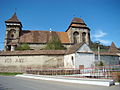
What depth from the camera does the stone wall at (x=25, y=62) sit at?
27234mm

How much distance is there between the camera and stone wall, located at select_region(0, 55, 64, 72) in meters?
27.2

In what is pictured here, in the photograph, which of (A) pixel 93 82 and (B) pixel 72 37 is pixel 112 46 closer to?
(B) pixel 72 37

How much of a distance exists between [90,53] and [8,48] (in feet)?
89.8

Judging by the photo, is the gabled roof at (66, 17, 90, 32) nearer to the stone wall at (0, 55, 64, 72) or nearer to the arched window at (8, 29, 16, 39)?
the stone wall at (0, 55, 64, 72)

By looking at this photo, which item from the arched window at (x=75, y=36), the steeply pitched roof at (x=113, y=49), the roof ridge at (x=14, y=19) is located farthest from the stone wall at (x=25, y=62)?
the steeply pitched roof at (x=113, y=49)

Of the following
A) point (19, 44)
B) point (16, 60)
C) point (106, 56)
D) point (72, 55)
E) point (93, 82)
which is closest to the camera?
point (93, 82)

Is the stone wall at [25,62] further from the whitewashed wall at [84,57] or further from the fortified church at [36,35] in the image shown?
the fortified church at [36,35]

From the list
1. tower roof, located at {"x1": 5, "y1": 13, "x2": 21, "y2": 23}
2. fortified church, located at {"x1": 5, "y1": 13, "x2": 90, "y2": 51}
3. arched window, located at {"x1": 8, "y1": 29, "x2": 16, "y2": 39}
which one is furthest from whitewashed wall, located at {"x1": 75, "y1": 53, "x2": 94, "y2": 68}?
tower roof, located at {"x1": 5, "y1": 13, "x2": 21, "y2": 23}

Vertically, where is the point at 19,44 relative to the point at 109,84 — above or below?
above

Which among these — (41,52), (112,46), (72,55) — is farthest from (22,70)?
(112,46)

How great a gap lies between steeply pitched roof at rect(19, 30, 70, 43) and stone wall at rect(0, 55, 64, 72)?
12.2m

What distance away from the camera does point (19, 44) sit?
3791 centimetres

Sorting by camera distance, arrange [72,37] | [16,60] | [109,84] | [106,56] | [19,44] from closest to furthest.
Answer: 1. [109,84]
2. [16,60]
3. [106,56]
4. [19,44]
5. [72,37]

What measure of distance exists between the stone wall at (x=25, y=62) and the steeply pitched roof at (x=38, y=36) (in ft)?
40.0
